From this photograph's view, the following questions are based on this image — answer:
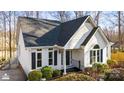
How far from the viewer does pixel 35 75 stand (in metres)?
6.07

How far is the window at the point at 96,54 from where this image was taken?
630cm

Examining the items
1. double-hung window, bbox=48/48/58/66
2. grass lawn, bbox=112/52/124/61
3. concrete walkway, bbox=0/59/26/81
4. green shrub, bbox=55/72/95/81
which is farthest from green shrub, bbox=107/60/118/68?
concrete walkway, bbox=0/59/26/81

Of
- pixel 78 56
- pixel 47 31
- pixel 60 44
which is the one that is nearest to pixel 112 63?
pixel 78 56

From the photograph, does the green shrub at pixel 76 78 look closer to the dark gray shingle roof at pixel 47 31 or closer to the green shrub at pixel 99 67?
the green shrub at pixel 99 67

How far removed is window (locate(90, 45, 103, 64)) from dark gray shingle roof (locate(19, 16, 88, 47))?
24.9 inches

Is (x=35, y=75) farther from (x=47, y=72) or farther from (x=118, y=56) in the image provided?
(x=118, y=56)

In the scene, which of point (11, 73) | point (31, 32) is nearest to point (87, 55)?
point (31, 32)

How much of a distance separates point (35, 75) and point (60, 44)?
89 centimetres

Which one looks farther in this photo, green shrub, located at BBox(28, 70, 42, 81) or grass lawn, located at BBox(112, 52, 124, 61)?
grass lawn, located at BBox(112, 52, 124, 61)

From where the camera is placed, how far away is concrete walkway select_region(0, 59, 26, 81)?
613 cm

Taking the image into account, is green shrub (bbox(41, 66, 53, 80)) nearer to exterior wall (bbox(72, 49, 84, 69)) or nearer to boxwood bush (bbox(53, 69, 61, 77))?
boxwood bush (bbox(53, 69, 61, 77))

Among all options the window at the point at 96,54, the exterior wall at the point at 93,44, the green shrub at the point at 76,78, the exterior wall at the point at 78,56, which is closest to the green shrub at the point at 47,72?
the green shrub at the point at 76,78
